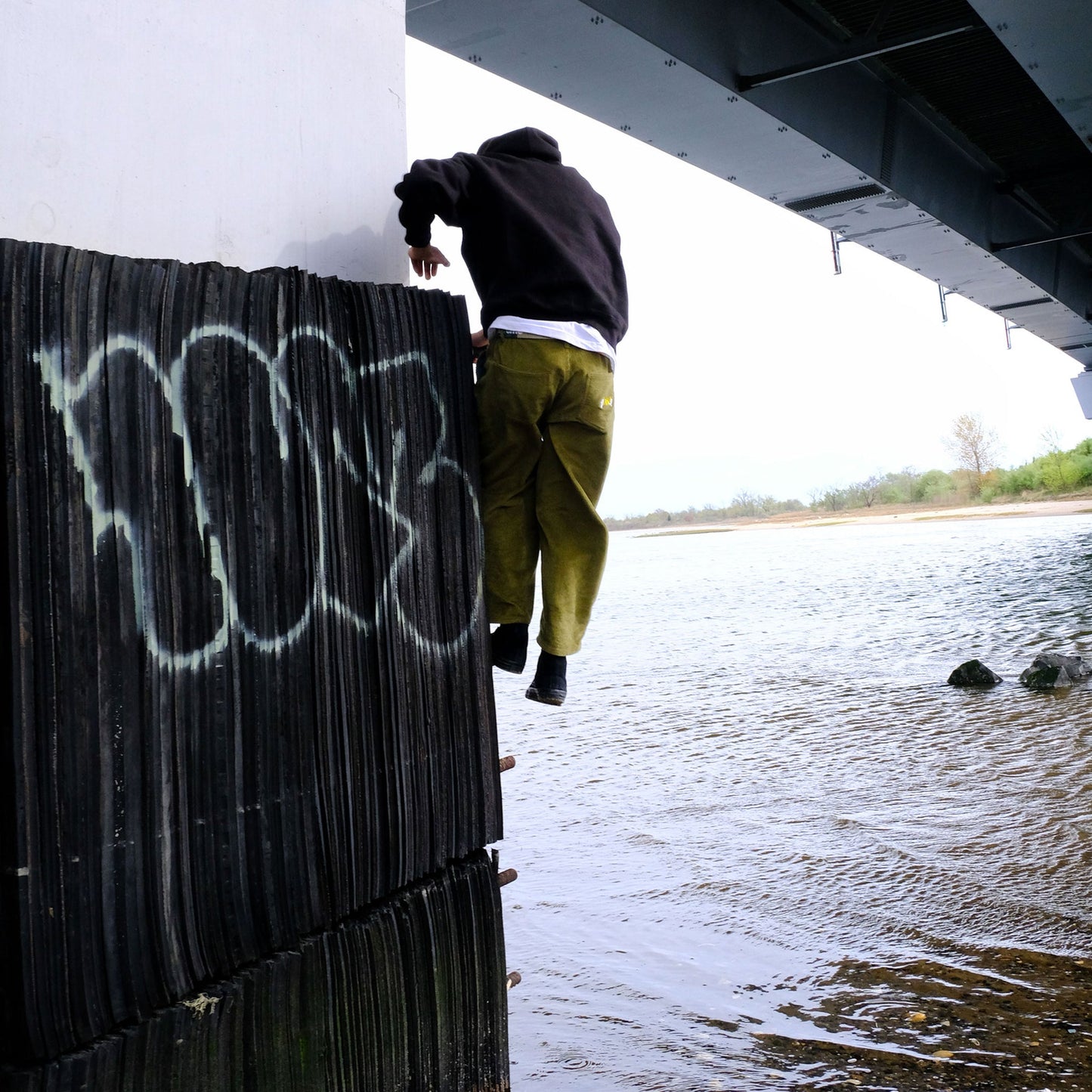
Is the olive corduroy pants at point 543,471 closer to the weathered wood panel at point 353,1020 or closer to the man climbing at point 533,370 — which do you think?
the man climbing at point 533,370

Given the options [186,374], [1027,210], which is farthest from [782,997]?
[1027,210]

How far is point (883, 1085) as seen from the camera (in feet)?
8.95

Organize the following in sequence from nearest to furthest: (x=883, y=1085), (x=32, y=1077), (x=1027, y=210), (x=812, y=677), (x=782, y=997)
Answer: (x=32, y=1077) → (x=883, y=1085) → (x=782, y=997) → (x=812, y=677) → (x=1027, y=210)

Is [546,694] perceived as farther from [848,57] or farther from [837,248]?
[837,248]

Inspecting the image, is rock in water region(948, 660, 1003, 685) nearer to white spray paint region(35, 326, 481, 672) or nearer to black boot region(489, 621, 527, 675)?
black boot region(489, 621, 527, 675)

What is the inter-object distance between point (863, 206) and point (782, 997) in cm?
678

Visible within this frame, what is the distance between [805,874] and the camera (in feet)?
13.9

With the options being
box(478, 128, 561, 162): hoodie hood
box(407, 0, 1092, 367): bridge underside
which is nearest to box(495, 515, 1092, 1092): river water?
box(478, 128, 561, 162): hoodie hood

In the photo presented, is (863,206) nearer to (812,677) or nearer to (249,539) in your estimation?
(812,677)

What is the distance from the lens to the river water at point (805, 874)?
9.82 feet

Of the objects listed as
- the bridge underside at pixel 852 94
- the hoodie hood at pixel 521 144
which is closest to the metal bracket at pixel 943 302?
the bridge underside at pixel 852 94

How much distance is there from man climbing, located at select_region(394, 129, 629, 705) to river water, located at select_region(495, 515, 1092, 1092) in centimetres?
127

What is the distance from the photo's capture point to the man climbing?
248 cm

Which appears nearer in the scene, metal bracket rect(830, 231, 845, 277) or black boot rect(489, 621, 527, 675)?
black boot rect(489, 621, 527, 675)
